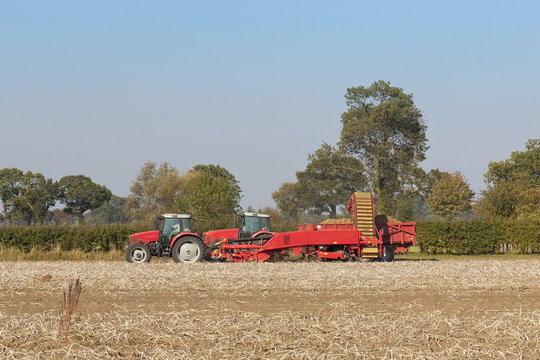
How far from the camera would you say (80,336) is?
9648 millimetres

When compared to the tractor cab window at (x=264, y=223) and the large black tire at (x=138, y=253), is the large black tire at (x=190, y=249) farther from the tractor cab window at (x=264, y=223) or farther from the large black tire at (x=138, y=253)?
the tractor cab window at (x=264, y=223)

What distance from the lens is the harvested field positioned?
895 centimetres

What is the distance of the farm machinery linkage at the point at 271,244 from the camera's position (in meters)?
26.4

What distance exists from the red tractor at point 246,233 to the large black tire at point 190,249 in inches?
33.7

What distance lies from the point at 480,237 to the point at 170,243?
61.0ft

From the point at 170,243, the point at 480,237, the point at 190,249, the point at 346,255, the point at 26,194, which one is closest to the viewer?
the point at 190,249

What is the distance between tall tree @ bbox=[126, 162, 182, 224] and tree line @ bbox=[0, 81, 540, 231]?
11cm

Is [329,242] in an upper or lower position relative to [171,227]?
lower

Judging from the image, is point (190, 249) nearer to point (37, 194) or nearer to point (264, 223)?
point (264, 223)

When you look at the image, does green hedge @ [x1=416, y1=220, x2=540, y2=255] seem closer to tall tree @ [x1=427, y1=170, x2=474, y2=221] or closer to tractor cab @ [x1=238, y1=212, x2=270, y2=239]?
tractor cab @ [x1=238, y1=212, x2=270, y2=239]

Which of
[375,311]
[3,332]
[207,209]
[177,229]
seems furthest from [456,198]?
[3,332]

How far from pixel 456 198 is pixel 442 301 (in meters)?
63.8

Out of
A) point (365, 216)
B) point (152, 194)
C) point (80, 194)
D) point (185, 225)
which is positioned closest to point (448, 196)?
point (152, 194)

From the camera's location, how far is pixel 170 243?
1048 inches
